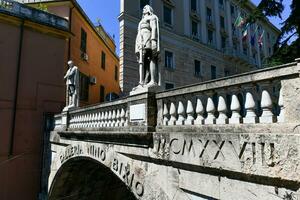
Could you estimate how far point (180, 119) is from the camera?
14.9ft

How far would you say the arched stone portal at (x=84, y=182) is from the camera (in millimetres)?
11172

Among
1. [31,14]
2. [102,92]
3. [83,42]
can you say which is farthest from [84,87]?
[31,14]

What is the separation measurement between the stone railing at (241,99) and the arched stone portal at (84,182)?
6995 millimetres

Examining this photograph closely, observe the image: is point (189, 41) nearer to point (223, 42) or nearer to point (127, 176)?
point (223, 42)

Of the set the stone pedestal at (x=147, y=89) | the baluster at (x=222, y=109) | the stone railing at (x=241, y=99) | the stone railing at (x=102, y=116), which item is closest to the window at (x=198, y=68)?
the stone railing at (x=102, y=116)

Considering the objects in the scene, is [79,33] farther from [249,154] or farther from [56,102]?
[249,154]

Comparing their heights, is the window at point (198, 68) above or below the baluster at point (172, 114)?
above

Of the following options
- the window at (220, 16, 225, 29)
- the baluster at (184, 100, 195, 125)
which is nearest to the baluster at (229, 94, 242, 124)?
the baluster at (184, 100, 195, 125)

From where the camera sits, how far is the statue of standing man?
5812 millimetres

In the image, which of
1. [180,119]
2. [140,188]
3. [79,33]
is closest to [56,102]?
[79,33]

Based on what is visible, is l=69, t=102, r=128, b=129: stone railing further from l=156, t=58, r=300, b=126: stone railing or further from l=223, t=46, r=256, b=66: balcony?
l=223, t=46, r=256, b=66: balcony

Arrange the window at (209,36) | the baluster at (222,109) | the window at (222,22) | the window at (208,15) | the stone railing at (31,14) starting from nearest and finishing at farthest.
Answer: the baluster at (222,109) < the stone railing at (31,14) < the window at (209,36) < the window at (208,15) < the window at (222,22)

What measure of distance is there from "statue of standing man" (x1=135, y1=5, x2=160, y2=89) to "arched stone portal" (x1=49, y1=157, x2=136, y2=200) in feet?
19.7

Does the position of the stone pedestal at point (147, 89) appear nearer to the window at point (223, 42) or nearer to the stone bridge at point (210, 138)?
the stone bridge at point (210, 138)
